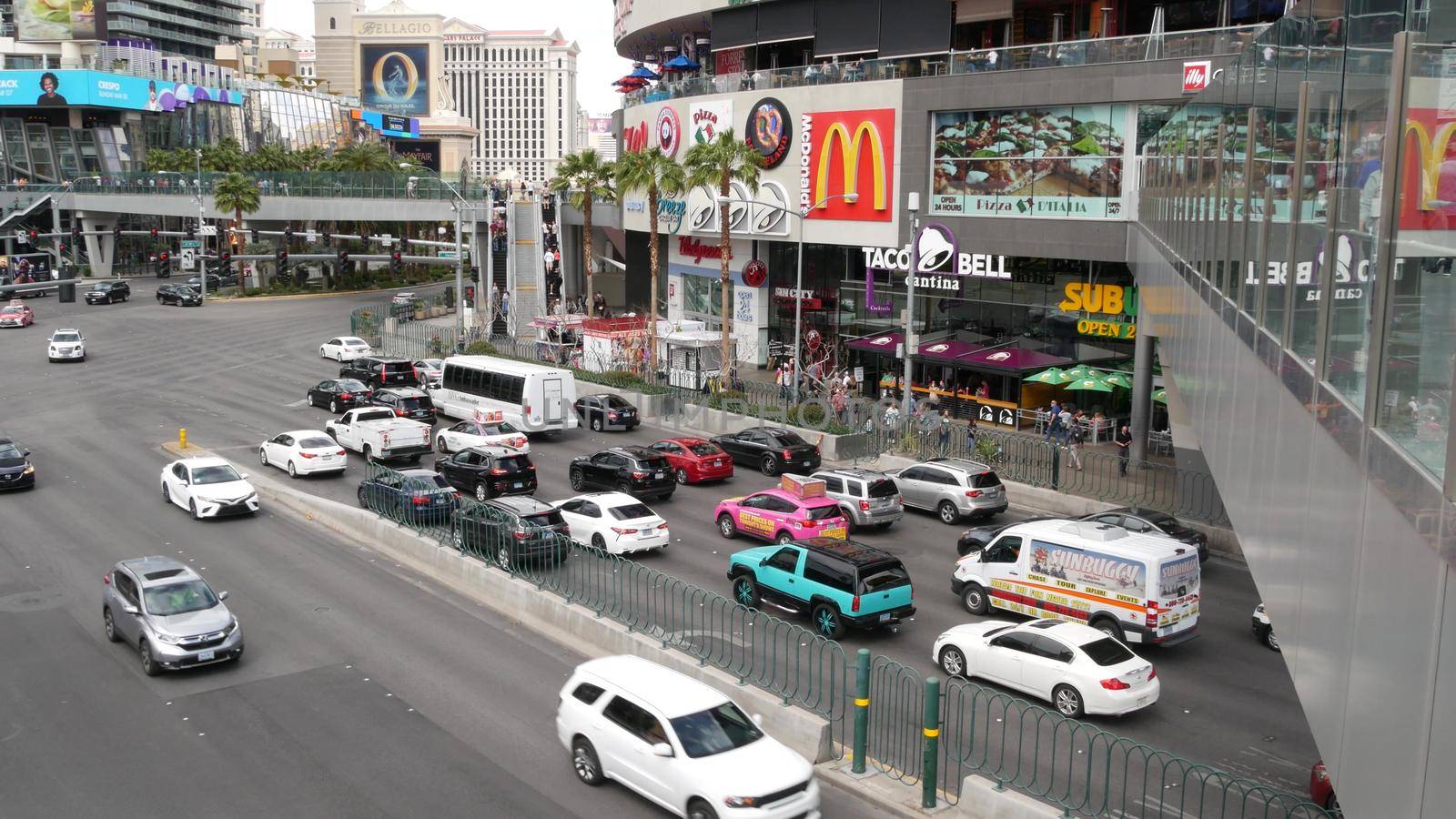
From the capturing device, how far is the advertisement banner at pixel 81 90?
107125 millimetres

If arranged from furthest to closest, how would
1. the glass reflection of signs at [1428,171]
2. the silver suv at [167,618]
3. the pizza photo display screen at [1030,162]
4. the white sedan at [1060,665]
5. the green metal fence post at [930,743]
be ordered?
the pizza photo display screen at [1030,162] < the silver suv at [167,618] < the white sedan at [1060,665] < the green metal fence post at [930,743] < the glass reflection of signs at [1428,171]

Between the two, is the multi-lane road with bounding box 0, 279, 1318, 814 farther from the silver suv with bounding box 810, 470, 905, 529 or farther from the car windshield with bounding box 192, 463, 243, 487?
the car windshield with bounding box 192, 463, 243, 487

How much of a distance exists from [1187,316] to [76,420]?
1568 inches

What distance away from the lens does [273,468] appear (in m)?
35.8

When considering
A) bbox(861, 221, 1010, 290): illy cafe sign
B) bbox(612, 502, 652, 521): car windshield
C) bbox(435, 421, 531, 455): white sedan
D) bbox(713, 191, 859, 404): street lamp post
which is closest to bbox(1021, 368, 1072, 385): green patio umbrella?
bbox(861, 221, 1010, 290): illy cafe sign

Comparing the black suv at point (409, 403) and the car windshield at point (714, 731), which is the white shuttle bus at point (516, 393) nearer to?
the black suv at point (409, 403)

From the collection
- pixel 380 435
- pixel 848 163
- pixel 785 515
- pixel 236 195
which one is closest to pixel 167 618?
pixel 785 515

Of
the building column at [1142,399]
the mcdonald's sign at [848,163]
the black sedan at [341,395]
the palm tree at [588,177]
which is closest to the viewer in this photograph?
the building column at [1142,399]

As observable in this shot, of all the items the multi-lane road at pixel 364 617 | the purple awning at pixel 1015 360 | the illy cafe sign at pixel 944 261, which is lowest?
the multi-lane road at pixel 364 617

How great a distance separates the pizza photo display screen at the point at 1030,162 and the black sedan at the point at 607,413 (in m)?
14.5

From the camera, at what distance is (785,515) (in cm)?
2791

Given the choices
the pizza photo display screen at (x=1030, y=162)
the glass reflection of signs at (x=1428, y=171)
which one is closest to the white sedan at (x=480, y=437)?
the pizza photo display screen at (x=1030, y=162)

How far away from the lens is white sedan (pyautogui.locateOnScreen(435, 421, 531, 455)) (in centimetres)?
3678

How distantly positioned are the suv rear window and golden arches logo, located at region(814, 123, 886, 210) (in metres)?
19.5
